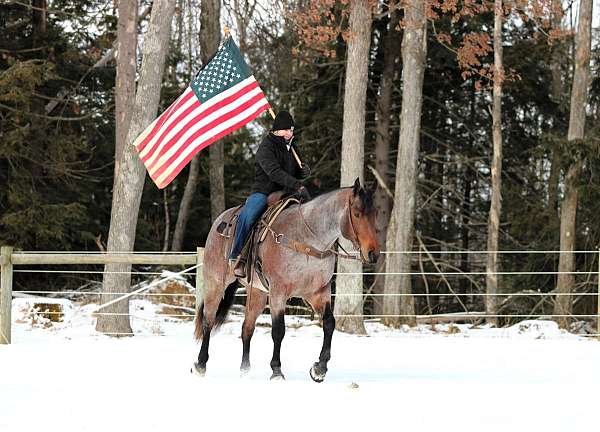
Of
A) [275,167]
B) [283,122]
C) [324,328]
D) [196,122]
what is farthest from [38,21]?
[324,328]

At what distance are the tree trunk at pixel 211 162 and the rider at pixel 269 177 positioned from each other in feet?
47.4

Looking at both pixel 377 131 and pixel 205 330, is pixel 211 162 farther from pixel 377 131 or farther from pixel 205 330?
pixel 205 330

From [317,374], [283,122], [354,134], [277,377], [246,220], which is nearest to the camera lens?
[317,374]

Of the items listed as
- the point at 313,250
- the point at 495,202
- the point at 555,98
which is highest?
the point at 555,98

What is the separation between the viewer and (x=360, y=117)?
16953 mm

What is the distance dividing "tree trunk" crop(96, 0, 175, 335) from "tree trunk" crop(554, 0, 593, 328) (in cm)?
742

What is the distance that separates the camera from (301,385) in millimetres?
8656

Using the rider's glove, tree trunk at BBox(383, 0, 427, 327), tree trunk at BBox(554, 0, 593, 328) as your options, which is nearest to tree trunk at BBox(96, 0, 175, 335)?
tree trunk at BBox(383, 0, 427, 327)

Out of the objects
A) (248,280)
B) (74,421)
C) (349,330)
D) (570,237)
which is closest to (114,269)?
(349,330)

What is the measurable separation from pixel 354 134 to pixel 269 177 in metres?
7.42

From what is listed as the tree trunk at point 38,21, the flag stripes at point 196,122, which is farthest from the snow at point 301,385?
the tree trunk at point 38,21

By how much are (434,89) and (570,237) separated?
7876 mm

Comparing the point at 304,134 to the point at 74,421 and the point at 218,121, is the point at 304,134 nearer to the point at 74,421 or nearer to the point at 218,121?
the point at 218,121

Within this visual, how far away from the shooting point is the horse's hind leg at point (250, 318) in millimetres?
9617
